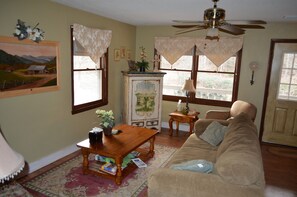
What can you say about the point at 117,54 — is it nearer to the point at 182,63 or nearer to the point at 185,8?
the point at 182,63

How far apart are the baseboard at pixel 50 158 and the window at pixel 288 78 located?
4.09m

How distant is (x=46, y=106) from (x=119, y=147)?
1305 mm

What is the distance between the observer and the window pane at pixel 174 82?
5446mm

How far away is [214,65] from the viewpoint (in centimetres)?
509

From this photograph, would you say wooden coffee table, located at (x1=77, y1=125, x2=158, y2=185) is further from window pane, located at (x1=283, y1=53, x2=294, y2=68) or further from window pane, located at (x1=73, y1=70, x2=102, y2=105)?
window pane, located at (x1=283, y1=53, x2=294, y2=68)

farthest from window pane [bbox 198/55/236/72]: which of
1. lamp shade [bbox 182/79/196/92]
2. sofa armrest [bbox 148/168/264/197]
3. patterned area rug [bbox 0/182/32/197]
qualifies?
patterned area rug [bbox 0/182/32/197]

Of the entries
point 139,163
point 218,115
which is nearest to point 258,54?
point 218,115

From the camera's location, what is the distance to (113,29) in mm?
4840

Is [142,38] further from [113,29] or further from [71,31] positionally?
[71,31]

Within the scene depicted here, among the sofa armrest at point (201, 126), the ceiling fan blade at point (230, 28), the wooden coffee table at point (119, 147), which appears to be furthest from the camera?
the sofa armrest at point (201, 126)

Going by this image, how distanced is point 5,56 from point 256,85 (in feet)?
14.3

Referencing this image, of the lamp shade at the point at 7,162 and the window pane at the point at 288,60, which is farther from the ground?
the window pane at the point at 288,60

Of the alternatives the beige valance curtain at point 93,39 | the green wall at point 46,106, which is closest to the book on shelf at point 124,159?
the green wall at point 46,106

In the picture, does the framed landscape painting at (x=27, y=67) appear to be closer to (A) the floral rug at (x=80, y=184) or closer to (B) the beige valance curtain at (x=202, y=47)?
(A) the floral rug at (x=80, y=184)
